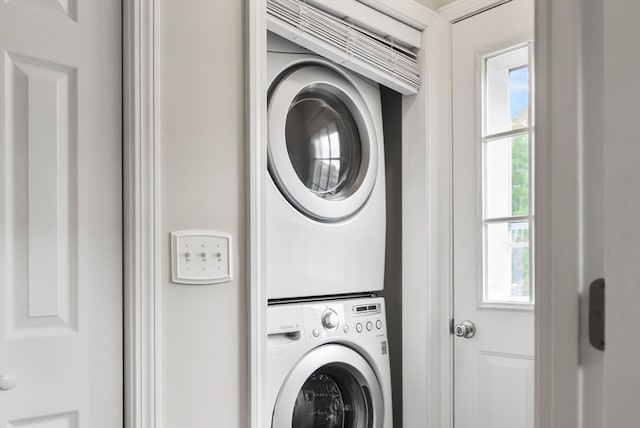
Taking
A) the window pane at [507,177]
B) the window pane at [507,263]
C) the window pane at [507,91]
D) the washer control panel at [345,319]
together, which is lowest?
the washer control panel at [345,319]

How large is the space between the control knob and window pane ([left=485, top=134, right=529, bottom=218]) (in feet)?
2.27

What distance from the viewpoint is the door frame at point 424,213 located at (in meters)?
0.53

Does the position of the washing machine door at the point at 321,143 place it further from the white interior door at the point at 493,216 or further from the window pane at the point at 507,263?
the window pane at the point at 507,263

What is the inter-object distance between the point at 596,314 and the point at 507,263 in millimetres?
1778

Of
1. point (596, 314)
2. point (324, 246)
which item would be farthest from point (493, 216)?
point (596, 314)

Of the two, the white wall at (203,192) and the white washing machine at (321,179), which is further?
the white washing machine at (321,179)

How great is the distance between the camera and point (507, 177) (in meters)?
2.23

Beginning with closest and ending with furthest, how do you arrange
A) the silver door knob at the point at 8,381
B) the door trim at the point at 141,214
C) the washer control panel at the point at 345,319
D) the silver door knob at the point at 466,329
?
the silver door knob at the point at 8,381
the door trim at the point at 141,214
the washer control panel at the point at 345,319
the silver door knob at the point at 466,329

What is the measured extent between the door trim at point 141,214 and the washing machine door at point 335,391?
25.3 inches

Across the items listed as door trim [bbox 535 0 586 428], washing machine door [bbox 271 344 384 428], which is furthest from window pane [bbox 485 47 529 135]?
door trim [bbox 535 0 586 428]

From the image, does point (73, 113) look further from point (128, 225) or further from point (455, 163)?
point (455, 163)

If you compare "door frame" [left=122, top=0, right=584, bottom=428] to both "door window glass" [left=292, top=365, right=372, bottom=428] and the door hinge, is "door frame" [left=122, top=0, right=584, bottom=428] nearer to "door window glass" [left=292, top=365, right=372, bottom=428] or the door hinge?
the door hinge

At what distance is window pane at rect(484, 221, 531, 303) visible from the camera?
217 centimetres

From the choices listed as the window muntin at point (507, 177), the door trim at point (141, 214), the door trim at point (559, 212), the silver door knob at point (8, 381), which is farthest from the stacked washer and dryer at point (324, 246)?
the door trim at point (559, 212)
